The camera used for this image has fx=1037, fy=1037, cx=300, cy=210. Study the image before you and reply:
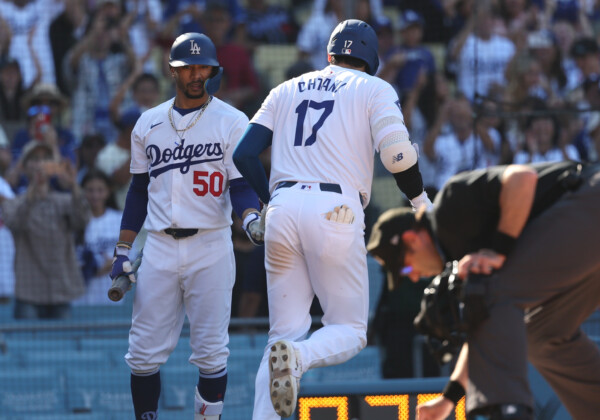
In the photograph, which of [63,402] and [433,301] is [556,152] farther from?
[433,301]

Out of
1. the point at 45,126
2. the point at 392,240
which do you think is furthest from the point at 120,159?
the point at 392,240

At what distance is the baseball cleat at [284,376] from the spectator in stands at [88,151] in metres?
5.15

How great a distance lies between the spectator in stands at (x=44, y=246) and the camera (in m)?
8.28

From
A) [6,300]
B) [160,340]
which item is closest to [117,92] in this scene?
[6,300]

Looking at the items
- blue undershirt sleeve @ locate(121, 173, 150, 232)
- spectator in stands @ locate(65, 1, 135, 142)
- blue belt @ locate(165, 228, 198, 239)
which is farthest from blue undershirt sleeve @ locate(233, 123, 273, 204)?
spectator in stands @ locate(65, 1, 135, 142)

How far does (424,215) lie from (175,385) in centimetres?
372

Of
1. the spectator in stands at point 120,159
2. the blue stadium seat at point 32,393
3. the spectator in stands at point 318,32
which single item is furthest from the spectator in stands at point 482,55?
the blue stadium seat at point 32,393

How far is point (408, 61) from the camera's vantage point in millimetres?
10375

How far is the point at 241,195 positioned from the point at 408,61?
5.13 m

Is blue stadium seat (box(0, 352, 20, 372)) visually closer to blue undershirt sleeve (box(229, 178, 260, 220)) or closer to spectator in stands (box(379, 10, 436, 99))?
blue undershirt sleeve (box(229, 178, 260, 220))

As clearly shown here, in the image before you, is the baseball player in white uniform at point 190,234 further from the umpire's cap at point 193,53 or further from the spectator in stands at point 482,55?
the spectator in stands at point 482,55

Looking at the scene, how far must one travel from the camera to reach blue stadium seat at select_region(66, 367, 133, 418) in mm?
7484

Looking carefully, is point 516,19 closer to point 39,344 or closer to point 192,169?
point 39,344

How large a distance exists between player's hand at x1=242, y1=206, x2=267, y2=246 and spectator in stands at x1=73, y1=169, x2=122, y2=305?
11.2ft
